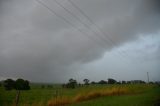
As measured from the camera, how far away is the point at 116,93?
3341 cm

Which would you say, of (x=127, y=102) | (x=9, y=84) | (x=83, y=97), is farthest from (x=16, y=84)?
(x=127, y=102)

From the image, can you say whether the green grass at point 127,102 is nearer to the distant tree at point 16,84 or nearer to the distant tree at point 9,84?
the distant tree at point 16,84

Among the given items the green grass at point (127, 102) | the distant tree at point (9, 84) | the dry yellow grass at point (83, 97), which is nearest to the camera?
the green grass at point (127, 102)

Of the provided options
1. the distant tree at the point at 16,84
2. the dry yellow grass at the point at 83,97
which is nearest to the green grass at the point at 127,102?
the dry yellow grass at the point at 83,97

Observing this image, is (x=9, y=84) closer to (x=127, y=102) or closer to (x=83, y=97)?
(x=83, y=97)

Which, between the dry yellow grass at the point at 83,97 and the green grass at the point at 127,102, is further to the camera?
the dry yellow grass at the point at 83,97

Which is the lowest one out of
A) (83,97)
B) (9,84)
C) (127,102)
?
(127,102)

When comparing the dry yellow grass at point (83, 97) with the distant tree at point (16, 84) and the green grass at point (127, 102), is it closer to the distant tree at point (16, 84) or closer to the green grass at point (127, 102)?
the green grass at point (127, 102)

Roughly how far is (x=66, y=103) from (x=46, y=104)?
3002 mm

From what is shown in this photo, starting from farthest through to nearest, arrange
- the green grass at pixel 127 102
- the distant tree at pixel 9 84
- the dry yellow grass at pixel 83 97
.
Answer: the distant tree at pixel 9 84
the dry yellow grass at pixel 83 97
the green grass at pixel 127 102

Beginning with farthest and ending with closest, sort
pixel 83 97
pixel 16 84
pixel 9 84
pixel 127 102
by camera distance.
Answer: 1. pixel 16 84
2. pixel 9 84
3. pixel 83 97
4. pixel 127 102

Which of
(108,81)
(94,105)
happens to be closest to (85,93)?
(94,105)

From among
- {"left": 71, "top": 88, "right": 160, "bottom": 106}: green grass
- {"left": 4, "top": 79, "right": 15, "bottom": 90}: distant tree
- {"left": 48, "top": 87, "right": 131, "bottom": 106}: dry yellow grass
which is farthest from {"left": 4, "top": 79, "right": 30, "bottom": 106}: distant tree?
{"left": 71, "top": 88, "right": 160, "bottom": 106}: green grass

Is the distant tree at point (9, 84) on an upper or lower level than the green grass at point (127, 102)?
upper
